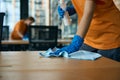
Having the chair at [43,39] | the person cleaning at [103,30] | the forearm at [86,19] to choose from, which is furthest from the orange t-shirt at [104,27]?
the chair at [43,39]

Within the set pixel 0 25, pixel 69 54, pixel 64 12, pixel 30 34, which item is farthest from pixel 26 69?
pixel 30 34

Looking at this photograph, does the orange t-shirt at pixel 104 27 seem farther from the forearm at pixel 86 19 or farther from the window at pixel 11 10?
the window at pixel 11 10

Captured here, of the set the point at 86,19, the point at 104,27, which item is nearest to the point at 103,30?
the point at 104,27

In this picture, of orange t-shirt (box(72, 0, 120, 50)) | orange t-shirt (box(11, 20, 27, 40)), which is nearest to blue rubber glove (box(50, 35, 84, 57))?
orange t-shirt (box(72, 0, 120, 50))

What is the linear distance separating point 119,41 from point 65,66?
2.52 ft

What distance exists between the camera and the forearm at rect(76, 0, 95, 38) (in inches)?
67.6

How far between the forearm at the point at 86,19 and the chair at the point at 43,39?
12.3 feet

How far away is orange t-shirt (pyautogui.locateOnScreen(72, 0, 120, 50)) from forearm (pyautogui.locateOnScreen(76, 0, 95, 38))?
209mm

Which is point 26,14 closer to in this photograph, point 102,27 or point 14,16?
point 14,16

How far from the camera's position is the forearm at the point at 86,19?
172 centimetres

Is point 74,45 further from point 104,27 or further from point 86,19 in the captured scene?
point 104,27

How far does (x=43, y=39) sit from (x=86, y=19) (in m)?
3.96

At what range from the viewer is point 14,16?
9297 millimetres

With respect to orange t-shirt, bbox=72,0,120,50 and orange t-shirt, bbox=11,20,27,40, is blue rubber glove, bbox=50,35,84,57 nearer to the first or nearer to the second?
orange t-shirt, bbox=72,0,120,50
